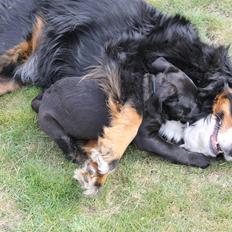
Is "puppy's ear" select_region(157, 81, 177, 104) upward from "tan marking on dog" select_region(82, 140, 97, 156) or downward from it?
upward

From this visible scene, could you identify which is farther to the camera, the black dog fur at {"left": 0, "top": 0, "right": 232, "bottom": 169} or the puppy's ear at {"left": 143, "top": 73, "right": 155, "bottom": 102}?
the black dog fur at {"left": 0, "top": 0, "right": 232, "bottom": 169}

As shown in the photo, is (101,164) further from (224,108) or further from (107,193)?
(224,108)

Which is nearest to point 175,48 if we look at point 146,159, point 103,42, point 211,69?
point 211,69

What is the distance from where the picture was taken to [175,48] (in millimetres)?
4340

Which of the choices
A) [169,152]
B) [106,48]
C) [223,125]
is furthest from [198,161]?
[106,48]

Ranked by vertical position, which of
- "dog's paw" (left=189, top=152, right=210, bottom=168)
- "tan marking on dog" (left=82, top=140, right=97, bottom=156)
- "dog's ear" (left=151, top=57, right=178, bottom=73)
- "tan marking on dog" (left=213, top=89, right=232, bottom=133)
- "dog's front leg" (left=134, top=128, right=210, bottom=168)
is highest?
"dog's ear" (left=151, top=57, right=178, bottom=73)

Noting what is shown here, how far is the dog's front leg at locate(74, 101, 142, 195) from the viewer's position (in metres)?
3.64

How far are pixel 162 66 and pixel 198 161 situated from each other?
2.74 feet

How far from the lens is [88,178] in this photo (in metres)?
3.64

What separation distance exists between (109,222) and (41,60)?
72.7 inches

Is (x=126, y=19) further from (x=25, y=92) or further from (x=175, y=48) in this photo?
(x=25, y=92)

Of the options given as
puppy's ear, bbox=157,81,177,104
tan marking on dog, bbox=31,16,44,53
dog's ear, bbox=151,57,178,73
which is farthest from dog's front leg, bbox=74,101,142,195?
tan marking on dog, bbox=31,16,44,53

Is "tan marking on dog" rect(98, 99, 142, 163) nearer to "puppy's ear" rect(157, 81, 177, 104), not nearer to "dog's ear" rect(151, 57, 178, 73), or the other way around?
"puppy's ear" rect(157, 81, 177, 104)

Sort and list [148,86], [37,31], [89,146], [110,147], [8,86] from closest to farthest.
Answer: [110,147] < [148,86] < [89,146] < [37,31] < [8,86]
